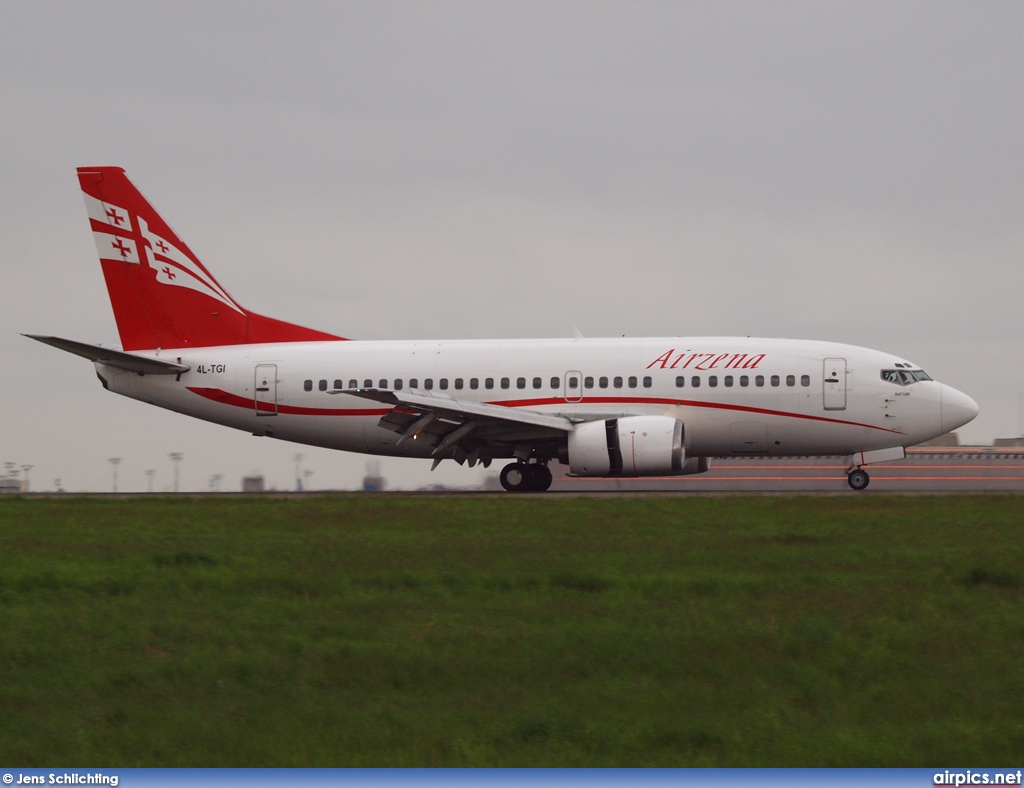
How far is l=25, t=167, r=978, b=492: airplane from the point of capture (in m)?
30.9

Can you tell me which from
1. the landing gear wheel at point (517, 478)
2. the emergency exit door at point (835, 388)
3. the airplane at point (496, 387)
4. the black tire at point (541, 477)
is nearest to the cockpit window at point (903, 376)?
the airplane at point (496, 387)

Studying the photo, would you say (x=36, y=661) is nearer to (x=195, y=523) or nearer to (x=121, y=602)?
(x=121, y=602)

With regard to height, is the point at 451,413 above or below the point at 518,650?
above

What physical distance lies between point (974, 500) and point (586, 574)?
15.5 meters

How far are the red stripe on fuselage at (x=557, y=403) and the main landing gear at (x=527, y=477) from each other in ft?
5.61

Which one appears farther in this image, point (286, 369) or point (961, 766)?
point (286, 369)

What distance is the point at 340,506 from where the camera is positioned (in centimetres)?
2684

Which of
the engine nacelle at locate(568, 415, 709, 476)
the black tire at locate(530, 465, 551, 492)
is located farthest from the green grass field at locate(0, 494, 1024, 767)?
the black tire at locate(530, 465, 551, 492)

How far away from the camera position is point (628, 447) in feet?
97.3

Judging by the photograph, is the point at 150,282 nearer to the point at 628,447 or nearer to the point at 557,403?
the point at 557,403

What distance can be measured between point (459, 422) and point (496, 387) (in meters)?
1.79

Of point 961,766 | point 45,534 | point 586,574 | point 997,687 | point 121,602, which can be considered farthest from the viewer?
point 45,534

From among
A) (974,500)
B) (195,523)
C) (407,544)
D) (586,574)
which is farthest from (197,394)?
(586,574)

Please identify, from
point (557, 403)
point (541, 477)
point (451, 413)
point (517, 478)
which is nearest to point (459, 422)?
point (451, 413)
